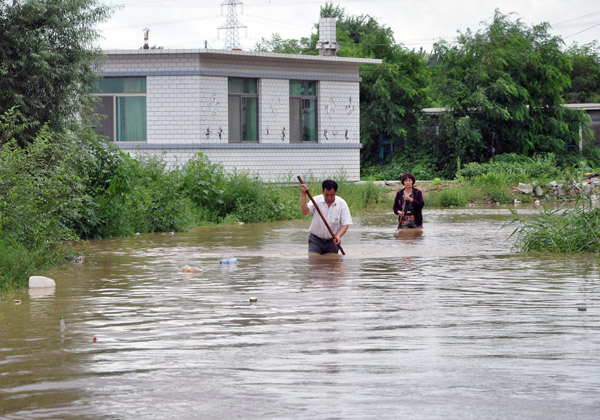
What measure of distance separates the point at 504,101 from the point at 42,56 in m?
24.2

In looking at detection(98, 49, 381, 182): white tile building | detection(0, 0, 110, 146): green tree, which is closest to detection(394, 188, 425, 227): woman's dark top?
detection(0, 0, 110, 146): green tree

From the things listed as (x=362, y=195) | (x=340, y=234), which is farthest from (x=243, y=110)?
(x=340, y=234)

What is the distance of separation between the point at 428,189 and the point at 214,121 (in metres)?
8.16

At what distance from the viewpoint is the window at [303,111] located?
1126 inches

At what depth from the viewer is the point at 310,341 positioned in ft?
25.1

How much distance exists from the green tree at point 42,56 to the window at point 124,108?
888 centimetres

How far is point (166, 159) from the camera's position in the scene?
87.0 ft

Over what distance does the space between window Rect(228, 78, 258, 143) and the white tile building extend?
0.10 feet

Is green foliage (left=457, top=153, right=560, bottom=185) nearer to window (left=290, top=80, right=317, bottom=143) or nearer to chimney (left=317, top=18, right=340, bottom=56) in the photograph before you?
window (left=290, top=80, right=317, bottom=143)

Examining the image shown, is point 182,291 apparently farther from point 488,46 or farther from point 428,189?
point 488,46

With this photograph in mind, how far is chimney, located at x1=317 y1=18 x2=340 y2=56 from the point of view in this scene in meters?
29.9

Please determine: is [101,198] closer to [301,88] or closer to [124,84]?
[124,84]

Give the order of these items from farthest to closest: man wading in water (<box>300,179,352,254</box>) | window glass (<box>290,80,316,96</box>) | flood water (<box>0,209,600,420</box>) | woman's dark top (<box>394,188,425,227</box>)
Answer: window glass (<box>290,80,316,96</box>), woman's dark top (<box>394,188,425,227</box>), man wading in water (<box>300,179,352,254</box>), flood water (<box>0,209,600,420</box>)

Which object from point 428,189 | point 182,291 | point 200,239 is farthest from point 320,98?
point 182,291
